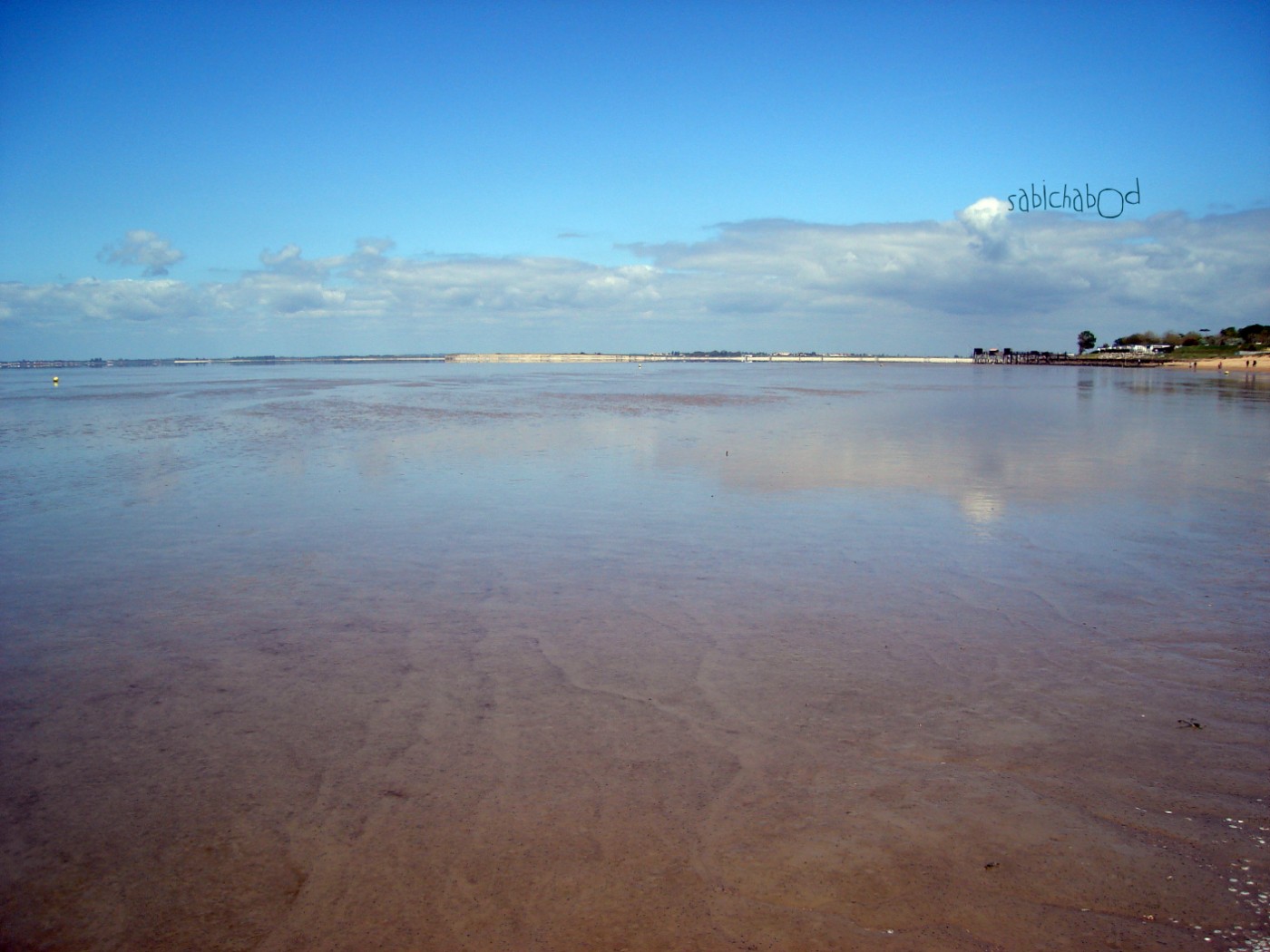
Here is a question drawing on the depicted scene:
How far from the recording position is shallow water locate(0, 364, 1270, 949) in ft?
10.3

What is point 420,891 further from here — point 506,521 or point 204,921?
point 506,521

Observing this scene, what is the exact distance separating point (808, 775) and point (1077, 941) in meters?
A: 1.32

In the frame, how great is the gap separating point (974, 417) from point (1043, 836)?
24445 mm

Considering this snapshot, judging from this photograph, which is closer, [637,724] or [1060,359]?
[637,724]

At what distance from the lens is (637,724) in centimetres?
456

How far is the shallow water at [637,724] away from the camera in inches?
123

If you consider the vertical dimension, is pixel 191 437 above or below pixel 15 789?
above

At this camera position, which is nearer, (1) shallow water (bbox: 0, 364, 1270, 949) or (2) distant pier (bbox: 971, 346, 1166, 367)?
(1) shallow water (bbox: 0, 364, 1270, 949)

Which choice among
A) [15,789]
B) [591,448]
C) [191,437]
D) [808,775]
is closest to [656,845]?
[808,775]

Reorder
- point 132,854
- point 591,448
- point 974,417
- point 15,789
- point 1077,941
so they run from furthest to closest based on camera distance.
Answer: point 974,417 → point 591,448 → point 15,789 → point 132,854 → point 1077,941

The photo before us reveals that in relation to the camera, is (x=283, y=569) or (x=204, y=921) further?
(x=283, y=569)

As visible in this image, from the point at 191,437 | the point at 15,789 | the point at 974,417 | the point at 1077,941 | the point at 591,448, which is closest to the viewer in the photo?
the point at 1077,941

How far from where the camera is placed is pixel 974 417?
25938 mm

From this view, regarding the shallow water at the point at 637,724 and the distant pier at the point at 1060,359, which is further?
the distant pier at the point at 1060,359
